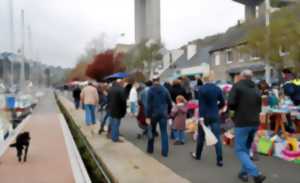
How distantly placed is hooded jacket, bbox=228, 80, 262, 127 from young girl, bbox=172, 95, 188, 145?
4104mm

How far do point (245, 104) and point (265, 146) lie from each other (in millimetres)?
2944

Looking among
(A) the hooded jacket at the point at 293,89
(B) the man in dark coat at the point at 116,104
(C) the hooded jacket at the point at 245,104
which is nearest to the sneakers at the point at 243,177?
(C) the hooded jacket at the point at 245,104

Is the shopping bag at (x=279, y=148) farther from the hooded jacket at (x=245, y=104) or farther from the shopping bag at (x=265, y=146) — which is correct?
the hooded jacket at (x=245, y=104)

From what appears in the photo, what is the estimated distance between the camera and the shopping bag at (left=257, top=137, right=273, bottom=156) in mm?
9375

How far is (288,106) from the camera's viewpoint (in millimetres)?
10219

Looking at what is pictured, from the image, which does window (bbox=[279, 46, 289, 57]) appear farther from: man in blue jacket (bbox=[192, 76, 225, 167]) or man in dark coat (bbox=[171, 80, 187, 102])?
man in blue jacket (bbox=[192, 76, 225, 167])

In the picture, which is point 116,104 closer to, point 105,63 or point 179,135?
point 179,135

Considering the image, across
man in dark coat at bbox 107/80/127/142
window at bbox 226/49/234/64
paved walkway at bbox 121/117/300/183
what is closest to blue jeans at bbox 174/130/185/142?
paved walkway at bbox 121/117/300/183

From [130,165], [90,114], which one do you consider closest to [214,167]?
[130,165]

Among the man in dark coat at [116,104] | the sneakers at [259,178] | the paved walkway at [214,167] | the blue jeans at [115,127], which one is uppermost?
the man in dark coat at [116,104]

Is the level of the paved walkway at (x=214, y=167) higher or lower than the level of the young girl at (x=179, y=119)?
lower

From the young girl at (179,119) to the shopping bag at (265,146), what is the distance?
2.23 meters

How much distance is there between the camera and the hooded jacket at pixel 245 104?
6891 mm

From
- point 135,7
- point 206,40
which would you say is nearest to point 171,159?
point 206,40
